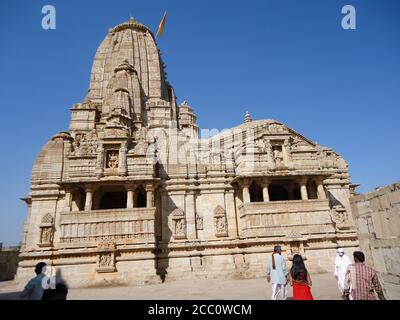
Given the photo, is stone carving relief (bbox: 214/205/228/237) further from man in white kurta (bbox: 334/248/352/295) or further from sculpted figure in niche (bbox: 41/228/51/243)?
man in white kurta (bbox: 334/248/352/295)

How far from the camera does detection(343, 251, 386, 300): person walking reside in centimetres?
548

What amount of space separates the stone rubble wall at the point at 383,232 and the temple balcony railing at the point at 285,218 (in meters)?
12.5

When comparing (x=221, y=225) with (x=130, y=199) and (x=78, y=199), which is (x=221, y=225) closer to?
(x=130, y=199)

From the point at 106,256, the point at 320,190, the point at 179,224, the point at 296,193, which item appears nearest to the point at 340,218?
the point at 320,190

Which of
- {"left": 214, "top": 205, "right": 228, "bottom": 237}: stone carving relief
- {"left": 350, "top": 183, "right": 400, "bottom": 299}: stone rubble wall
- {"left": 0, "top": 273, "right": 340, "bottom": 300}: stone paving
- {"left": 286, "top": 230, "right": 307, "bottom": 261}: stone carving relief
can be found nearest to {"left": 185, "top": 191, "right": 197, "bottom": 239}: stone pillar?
{"left": 214, "top": 205, "right": 228, "bottom": 237}: stone carving relief

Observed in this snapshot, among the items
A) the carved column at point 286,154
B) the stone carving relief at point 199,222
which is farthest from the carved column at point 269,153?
the stone carving relief at point 199,222

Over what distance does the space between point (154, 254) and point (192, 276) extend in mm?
2959

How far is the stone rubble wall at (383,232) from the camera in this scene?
5.90m

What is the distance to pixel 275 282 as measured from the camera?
867 centimetres

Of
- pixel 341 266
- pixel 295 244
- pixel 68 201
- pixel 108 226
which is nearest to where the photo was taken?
pixel 341 266

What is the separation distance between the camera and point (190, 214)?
20922mm

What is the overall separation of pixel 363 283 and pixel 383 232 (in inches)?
56.3
